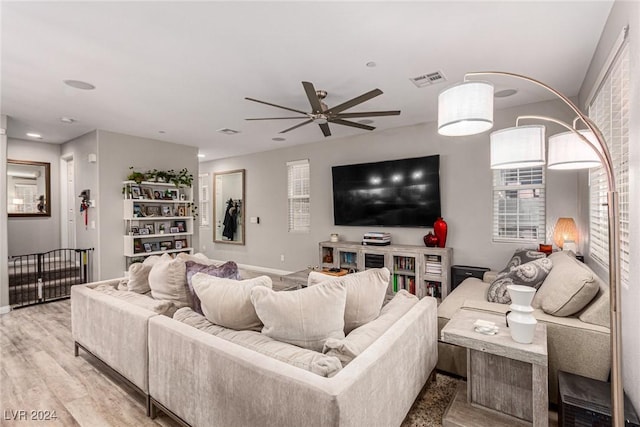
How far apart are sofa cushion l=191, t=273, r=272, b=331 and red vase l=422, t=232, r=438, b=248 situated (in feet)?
11.2

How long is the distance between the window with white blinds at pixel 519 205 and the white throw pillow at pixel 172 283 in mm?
3934

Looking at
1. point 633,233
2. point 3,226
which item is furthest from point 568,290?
point 3,226

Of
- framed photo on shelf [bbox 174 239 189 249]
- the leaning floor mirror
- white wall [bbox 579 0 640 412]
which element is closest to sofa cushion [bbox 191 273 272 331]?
white wall [bbox 579 0 640 412]

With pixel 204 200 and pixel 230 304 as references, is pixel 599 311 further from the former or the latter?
pixel 204 200

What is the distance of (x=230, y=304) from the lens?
179cm

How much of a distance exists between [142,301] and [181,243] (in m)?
3.71

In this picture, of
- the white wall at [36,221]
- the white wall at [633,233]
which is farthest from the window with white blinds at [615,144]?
the white wall at [36,221]

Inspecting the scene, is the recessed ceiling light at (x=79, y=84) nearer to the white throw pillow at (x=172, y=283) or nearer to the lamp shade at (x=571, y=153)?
the white throw pillow at (x=172, y=283)

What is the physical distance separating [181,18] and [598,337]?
3452 mm

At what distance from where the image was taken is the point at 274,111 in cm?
419

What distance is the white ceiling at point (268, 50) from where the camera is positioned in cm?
214

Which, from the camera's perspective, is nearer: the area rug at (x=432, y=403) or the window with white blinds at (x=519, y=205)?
the area rug at (x=432, y=403)

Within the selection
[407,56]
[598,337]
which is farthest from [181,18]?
[598,337]

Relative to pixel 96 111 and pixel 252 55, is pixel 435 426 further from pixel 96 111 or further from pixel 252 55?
pixel 96 111
